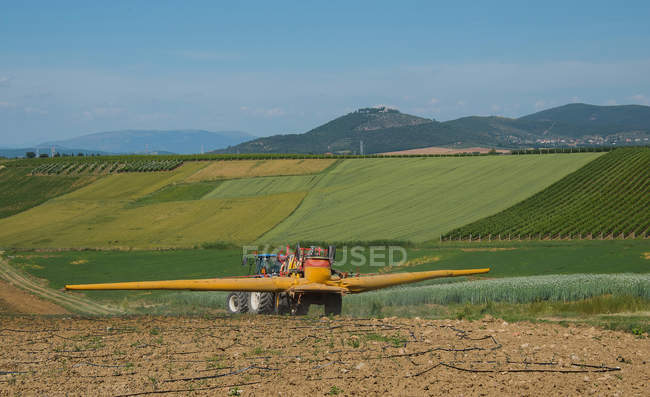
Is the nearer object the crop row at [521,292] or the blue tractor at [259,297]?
the blue tractor at [259,297]

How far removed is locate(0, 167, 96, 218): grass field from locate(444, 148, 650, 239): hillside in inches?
2412

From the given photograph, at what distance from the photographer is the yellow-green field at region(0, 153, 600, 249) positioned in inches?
2579

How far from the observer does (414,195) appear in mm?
79062

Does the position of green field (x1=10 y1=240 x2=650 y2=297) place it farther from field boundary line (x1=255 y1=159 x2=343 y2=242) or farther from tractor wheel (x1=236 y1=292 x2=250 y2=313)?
tractor wheel (x1=236 y1=292 x2=250 y2=313)

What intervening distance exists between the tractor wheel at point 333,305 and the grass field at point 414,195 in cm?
3658

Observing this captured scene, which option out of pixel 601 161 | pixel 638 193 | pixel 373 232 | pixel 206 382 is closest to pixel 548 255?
pixel 373 232

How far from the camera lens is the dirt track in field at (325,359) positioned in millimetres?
11250

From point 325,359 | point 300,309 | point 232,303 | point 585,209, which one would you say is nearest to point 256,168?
point 585,209

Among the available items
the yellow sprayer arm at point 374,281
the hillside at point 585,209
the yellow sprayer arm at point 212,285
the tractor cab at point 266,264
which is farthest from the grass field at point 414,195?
the yellow sprayer arm at point 212,285

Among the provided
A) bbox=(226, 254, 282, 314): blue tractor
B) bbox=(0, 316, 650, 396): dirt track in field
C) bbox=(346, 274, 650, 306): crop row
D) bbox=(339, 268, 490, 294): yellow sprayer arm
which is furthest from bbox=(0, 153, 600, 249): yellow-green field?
bbox=(0, 316, 650, 396): dirt track in field

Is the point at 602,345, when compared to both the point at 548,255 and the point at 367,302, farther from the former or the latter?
the point at 548,255

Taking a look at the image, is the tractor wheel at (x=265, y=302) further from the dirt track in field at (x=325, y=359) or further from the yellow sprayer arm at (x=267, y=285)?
the dirt track in field at (x=325, y=359)

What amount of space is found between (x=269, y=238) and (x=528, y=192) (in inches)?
1160

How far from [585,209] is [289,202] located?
111 feet
